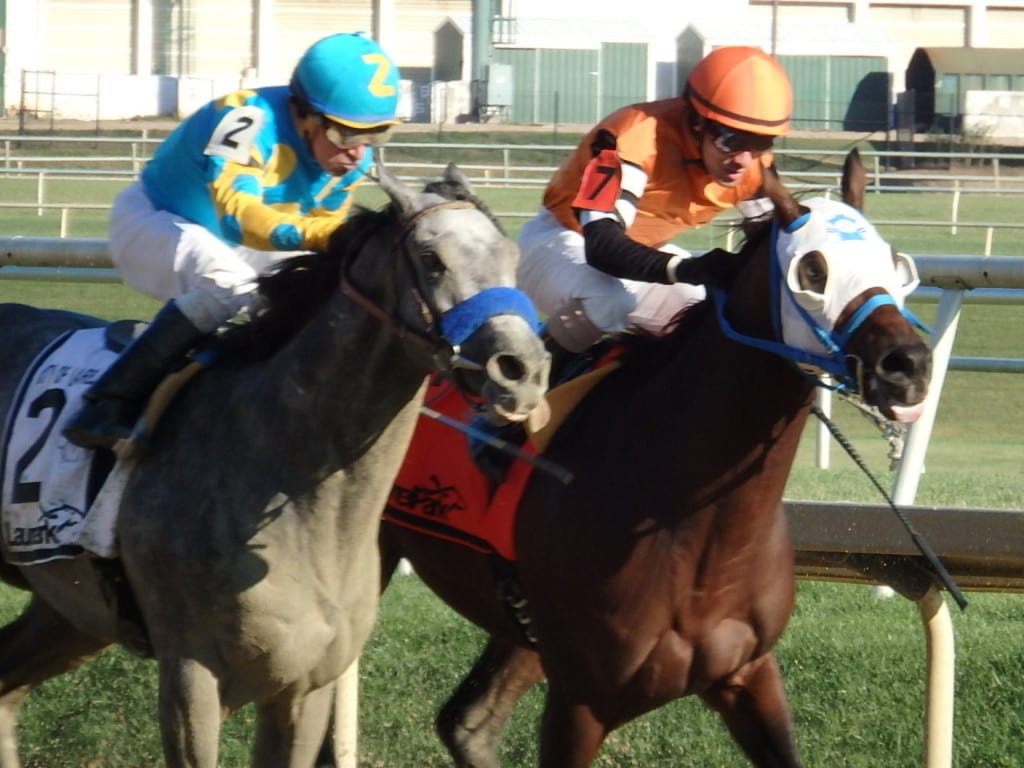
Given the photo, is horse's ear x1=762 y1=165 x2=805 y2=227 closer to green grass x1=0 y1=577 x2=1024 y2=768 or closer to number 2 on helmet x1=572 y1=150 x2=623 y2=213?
number 2 on helmet x1=572 y1=150 x2=623 y2=213

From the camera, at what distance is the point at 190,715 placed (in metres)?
3.45

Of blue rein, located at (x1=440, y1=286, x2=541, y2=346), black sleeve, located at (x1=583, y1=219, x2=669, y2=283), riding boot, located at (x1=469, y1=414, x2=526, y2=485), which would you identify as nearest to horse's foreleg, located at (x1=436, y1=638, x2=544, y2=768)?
riding boot, located at (x1=469, y1=414, x2=526, y2=485)

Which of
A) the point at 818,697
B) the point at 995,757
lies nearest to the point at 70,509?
the point at 818,697

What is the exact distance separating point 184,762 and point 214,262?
45.5 inches

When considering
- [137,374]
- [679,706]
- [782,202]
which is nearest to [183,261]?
[137,374]

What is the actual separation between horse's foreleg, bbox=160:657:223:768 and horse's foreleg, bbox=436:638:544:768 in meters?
1.13

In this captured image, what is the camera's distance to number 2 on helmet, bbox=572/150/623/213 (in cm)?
414

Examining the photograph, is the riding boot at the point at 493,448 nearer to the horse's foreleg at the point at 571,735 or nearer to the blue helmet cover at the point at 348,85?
the horse's foreleg at the point at 571,735

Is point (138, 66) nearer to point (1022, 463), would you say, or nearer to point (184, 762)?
point (1022, 463)

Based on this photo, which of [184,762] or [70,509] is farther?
[70,509]

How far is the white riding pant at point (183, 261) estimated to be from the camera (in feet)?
12.6

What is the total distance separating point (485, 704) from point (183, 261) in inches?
56.4

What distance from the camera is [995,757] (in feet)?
14.7

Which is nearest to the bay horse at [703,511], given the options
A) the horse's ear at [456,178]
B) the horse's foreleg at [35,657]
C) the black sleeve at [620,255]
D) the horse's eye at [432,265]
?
the black sleeve at [620,255]
